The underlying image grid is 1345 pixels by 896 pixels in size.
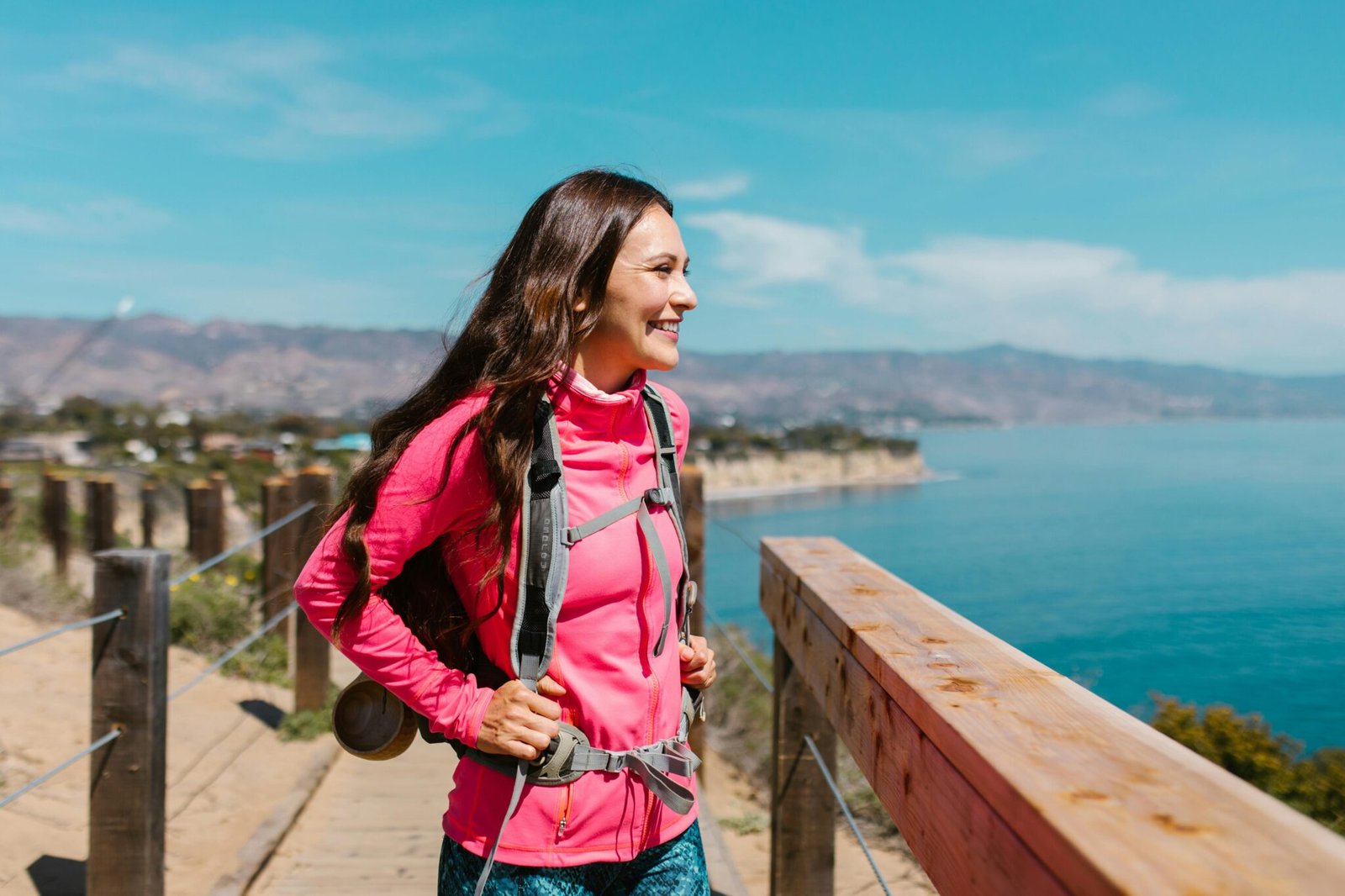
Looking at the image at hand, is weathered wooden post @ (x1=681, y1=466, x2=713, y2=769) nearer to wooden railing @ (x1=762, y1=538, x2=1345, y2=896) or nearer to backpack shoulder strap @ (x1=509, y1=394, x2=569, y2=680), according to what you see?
wooden railing @ (x1=762, y1=538, x2=1345, y2=896)

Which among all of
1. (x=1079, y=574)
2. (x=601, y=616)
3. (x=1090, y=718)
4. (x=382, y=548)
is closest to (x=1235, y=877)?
(x=1090, y=718)

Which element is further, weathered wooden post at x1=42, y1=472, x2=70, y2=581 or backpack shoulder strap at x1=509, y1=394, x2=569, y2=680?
weathered wooden post at x1=42, y1=472, x2=70, y2=581

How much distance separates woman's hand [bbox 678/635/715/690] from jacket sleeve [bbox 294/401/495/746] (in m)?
0.35

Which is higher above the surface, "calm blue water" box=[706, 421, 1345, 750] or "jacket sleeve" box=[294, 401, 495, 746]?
"jacket sleeve" box=[294, 401, 495, 746]

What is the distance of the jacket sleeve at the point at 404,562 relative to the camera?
1.47m

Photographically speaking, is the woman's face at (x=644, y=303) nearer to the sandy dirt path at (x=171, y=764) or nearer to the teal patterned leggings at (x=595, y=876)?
the teal patterned leggings at (x=595, y=876)

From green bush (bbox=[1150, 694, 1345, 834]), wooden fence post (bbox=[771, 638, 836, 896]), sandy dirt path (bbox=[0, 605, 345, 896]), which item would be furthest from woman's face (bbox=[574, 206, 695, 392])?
sandy dirt path (bbox=[0, 605, 345, 896])

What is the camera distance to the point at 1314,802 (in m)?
3.40

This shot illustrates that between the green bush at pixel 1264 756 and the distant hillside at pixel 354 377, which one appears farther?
the distant hillside at pixel 354 377

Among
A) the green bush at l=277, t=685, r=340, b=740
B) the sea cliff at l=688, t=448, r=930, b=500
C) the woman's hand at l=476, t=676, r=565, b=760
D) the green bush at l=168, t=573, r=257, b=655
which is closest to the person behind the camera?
the woman's hand at l=476, t=676, r=565, b=760

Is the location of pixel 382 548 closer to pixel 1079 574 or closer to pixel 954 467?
pixel 1079 574

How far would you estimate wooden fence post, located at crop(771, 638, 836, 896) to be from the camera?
7.75ft

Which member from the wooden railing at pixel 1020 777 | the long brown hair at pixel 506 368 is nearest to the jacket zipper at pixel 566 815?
the long brown hair at pixel 506 368

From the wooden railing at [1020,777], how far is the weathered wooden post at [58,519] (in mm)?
8847
